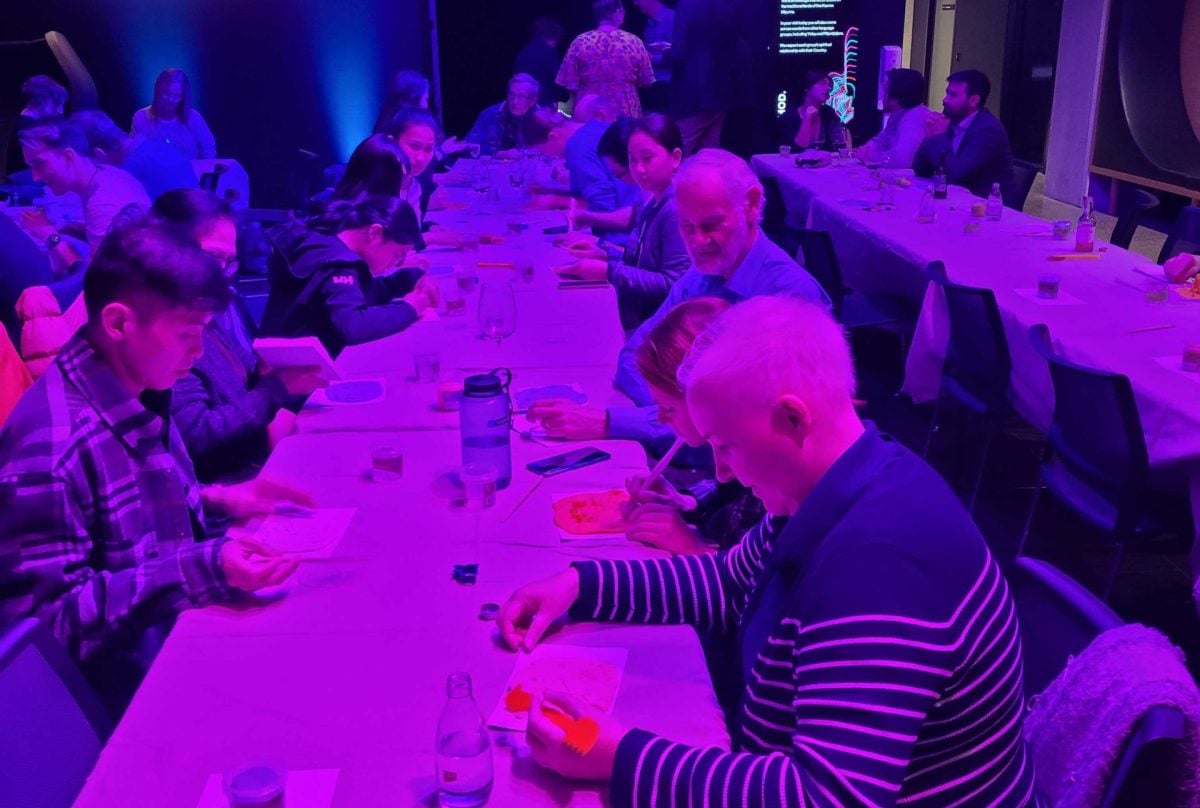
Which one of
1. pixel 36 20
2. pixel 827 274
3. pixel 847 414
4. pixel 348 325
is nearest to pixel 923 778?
pixel 847 414

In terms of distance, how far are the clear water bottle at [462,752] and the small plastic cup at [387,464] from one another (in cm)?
102

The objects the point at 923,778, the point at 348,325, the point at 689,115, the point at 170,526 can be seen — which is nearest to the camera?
the point at 923,778

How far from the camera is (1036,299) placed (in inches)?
156

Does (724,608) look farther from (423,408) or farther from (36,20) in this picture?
(36,20)

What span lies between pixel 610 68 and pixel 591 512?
5.87m

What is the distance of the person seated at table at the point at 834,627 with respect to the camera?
116cm

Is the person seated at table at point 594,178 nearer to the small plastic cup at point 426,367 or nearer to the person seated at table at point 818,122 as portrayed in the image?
the small plastic cup at point 426,367

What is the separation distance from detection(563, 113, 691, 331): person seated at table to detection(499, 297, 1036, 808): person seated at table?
2857 millimetres

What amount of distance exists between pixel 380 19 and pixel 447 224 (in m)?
6.06

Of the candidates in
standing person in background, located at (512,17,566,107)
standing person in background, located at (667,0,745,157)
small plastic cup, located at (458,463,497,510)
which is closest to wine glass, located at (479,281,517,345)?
small plastic cup, located at (458,463,497,510)

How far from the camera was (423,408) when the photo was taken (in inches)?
113

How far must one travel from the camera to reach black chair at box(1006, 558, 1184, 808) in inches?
47.9

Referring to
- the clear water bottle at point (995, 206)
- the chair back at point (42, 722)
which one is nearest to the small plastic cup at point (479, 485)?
the chair back at point (42, 722)

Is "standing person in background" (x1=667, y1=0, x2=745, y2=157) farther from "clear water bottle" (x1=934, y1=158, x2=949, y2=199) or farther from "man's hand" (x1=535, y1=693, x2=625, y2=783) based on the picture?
"man's hand" (x1=535, y1=693, x2=625, y2=783)
